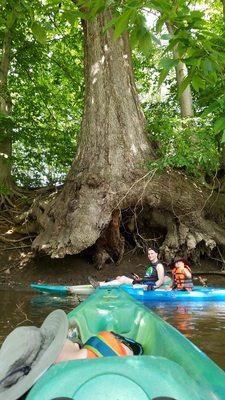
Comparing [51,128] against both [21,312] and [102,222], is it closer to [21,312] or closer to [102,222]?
[102,222]

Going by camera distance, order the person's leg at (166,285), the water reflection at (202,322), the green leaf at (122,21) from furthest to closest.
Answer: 1. the person's leg at (166,285)
2. the water reflection at (202,322)
3. the green leaf at (122,21)

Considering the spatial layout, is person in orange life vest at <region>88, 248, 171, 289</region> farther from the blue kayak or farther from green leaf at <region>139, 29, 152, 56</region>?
green leaf at <region>139, 29, 152, 56</region>

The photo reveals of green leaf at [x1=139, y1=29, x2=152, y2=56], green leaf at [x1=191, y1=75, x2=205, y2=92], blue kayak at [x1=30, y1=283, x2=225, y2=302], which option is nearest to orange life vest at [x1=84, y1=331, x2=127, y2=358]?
green leaf at [x1=191, y1=75, x2=205, y2=92]

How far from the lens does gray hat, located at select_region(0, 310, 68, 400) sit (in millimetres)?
1866

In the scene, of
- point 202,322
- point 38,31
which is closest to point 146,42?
point 38,31

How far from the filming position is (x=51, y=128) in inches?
540

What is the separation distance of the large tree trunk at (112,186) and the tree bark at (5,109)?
2.35 m

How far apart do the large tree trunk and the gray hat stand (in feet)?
25.4

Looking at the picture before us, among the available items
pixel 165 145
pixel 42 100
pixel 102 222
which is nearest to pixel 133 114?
pixel 165 145

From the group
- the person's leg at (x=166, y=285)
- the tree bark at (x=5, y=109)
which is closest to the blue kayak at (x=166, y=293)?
the person's leg at (x=166, y=285)

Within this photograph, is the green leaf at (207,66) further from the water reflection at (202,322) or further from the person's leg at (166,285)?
the person's leg at (166,285)

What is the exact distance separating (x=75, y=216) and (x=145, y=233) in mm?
2318

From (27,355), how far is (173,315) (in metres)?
5.91

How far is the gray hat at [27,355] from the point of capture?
187 centimetres
